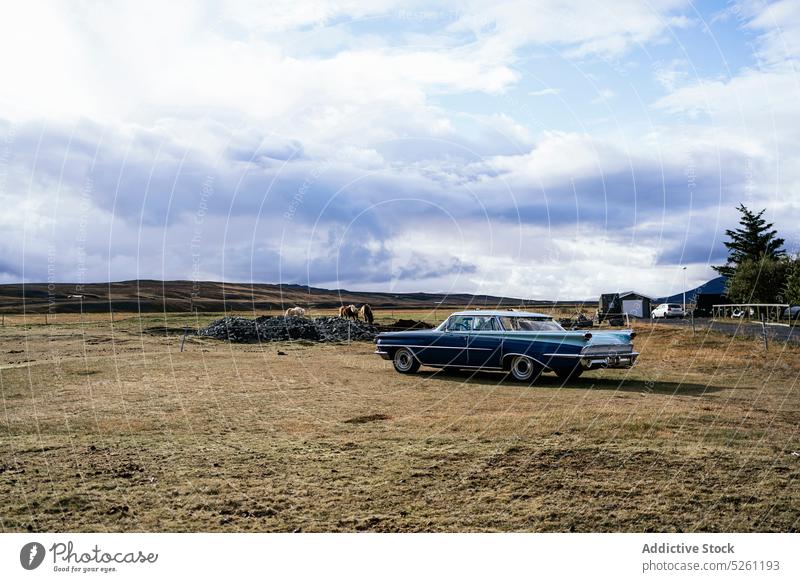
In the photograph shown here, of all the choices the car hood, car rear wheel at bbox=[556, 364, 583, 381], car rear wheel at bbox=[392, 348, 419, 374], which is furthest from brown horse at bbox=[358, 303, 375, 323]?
the car hood

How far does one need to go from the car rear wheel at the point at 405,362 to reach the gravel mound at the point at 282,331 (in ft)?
50.6

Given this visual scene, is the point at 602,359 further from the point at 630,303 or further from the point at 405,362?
the point at 630,303

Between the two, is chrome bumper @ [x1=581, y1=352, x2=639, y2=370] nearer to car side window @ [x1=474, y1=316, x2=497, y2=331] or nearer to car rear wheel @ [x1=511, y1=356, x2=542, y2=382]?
car rear wheel @ [x1=511, y1=356, x2=542, y2=382]

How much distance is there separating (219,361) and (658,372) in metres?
13.4

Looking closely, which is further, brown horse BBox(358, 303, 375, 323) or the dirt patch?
brown horse BBox(358, 303, 375, 323)

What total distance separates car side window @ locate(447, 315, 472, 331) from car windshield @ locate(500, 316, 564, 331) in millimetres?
942

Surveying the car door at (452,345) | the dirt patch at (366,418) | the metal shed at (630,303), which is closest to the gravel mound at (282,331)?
the car door at (452,345)

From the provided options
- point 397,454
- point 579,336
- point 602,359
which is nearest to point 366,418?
point 397,454

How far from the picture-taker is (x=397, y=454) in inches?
Answer: 355

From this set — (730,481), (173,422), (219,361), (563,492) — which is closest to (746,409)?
(730,481)

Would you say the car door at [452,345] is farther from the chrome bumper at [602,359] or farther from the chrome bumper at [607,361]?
the chrome bumper at [607,361]

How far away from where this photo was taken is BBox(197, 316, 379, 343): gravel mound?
35.0 m

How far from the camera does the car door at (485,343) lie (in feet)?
56.6

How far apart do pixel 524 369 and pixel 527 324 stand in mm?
1079
